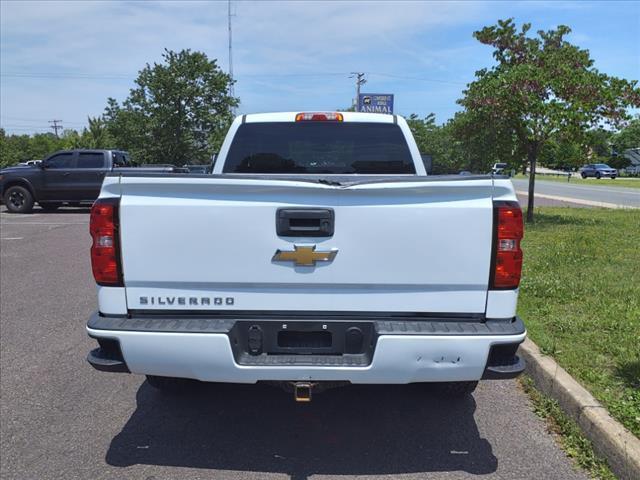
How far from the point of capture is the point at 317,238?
2.99 m

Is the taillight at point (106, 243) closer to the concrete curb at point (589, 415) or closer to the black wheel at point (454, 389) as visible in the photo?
the black wheel at point (454, 389)

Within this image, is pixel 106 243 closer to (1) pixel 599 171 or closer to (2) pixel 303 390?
(2) pixel 303 390

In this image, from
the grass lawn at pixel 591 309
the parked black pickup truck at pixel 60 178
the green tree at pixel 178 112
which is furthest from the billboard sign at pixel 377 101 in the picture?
the grass lawn at pixel 591 309

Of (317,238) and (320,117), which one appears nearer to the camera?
(317,238)

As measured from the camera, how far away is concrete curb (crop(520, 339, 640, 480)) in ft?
10.3

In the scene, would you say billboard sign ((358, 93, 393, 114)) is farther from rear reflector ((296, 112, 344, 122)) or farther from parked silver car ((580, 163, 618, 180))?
parked silver car ((580, 163, 618, 180))

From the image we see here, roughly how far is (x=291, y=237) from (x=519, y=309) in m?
3.86

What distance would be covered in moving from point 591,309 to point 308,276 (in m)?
4.03

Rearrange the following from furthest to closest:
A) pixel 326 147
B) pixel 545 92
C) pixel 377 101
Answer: pixel 377 101 < pixel 545 92 < pixel 326 147

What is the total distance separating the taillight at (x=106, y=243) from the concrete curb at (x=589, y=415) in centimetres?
288

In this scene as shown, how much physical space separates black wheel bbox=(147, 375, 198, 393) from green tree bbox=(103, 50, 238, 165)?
24.1m

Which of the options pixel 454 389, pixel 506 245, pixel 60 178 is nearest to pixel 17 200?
pixel 60 178

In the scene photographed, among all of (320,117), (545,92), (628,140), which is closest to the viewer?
(320,117)

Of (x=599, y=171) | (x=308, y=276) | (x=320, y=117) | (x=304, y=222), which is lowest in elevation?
(x=599, y=171)
